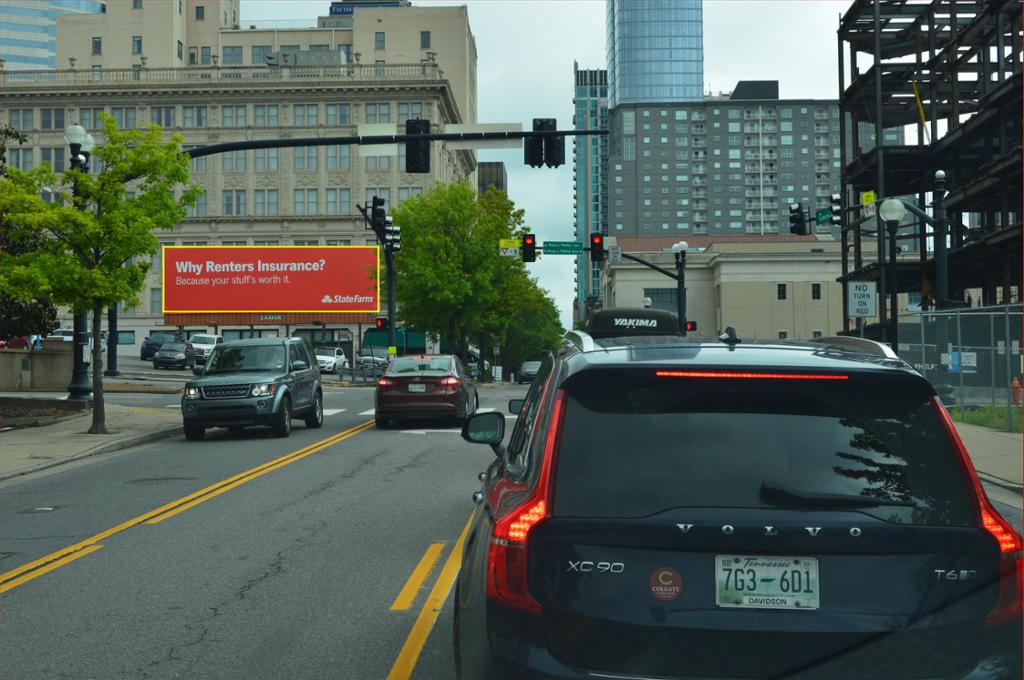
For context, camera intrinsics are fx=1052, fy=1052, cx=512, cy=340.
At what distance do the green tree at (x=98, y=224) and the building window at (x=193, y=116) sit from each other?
80.2m

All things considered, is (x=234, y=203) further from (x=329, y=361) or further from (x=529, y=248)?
(x=529, y=248)

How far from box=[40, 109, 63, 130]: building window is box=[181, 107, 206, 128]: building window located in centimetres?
1125

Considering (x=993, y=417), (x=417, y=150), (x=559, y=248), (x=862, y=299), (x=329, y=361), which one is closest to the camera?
(x=417, y=150)

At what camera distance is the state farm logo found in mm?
3080

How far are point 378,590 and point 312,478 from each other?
6.62m

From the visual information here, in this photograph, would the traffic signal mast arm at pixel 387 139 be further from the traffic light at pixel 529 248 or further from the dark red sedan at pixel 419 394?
the traffic light at pixel 529 248

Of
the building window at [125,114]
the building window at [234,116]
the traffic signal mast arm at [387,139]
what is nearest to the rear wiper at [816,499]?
the traffic signal mast arm at [387,139]

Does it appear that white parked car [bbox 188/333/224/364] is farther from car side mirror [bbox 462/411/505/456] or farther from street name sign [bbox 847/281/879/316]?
car side mirror [bbox 462/411/505/456]

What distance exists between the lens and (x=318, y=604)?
6797 mm

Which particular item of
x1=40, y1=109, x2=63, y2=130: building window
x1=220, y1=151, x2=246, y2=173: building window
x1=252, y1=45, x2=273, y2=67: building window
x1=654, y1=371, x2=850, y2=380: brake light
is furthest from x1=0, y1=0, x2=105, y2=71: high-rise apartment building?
x1=654, y1=371, x2=850, y2=380: brake light

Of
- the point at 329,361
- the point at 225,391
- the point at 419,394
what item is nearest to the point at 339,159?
the point at 329,361

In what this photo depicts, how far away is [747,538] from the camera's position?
10.1 ft

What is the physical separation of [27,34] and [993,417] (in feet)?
546

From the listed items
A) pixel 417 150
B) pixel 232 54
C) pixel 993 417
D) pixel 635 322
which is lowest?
pixel 993 417
